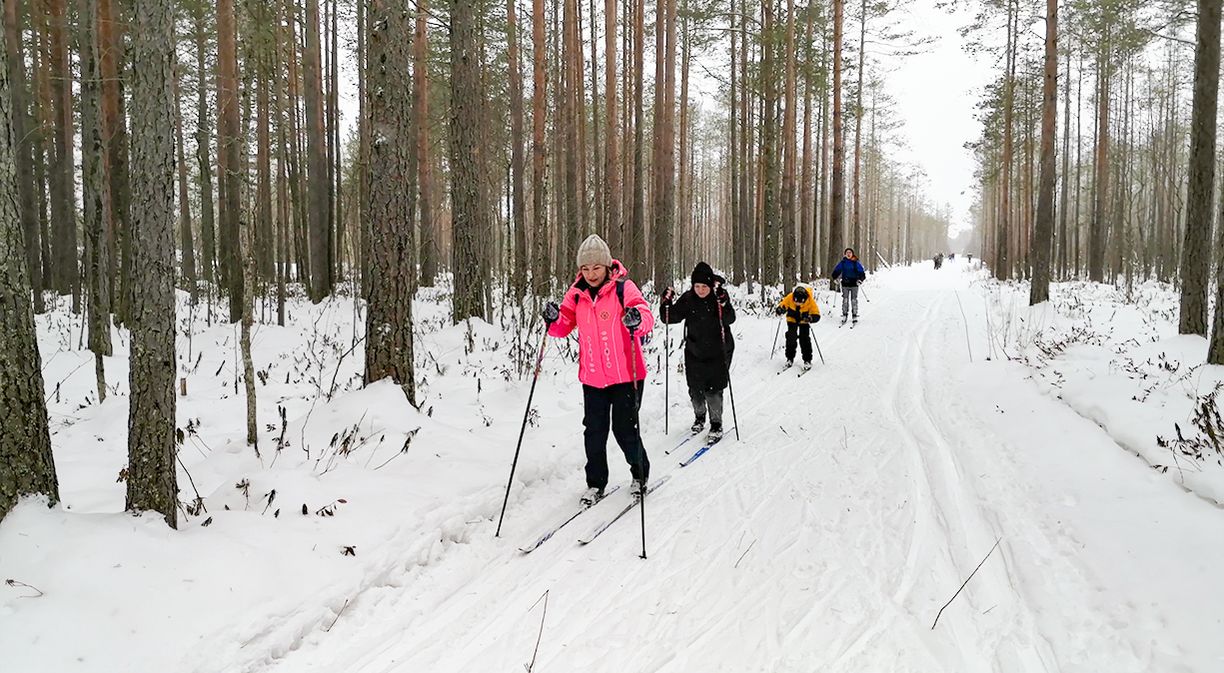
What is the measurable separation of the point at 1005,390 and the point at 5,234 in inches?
369

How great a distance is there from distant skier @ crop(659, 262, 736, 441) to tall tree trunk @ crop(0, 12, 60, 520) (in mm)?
5170

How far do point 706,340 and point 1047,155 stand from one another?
12.7 metres

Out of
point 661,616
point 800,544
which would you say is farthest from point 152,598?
point 800,544

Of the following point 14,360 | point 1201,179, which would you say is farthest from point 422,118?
point 1201,179

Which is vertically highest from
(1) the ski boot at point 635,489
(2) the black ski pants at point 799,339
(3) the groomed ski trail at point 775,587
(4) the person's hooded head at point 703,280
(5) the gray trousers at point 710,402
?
(4) the person's hooded head at point 703,280

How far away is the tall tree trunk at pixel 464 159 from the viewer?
10.3 meters

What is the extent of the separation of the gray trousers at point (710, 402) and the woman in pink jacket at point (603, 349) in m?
1.80

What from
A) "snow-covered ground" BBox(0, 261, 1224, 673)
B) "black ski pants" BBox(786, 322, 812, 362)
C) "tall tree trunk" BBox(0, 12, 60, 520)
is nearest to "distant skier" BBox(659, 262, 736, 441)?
"snow-covered ground" BBox(0, 261, 1224, 673)

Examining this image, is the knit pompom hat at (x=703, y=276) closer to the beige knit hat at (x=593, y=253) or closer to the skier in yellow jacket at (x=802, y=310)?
the beige knit hat at (x=593, y=253)

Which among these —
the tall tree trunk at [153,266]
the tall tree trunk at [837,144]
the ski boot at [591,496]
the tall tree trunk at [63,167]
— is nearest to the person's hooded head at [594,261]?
the ski boot at [591,496]

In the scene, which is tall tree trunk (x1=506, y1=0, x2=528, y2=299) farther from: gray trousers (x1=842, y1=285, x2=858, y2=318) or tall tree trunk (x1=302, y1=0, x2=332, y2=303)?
gray trousers (x1=842, y1=285, x2=858, y2=318)

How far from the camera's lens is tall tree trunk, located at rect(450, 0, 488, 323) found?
33.9 ft

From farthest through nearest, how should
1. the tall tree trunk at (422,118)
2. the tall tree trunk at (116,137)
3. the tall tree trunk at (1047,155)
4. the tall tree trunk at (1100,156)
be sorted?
the tall tree trunk at (1100,156), the tall tree trunk at (422,118), the tall tree trunk at (1047,155), the tall tree trunk at (116,137)

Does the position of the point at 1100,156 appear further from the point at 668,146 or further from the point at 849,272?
the point at 668,146
